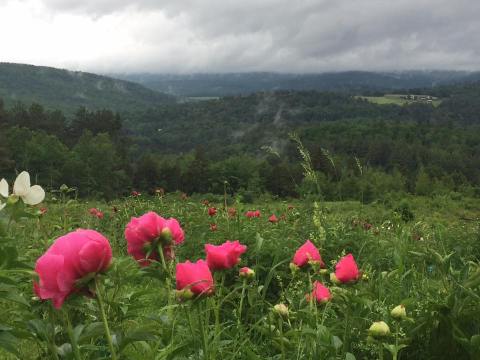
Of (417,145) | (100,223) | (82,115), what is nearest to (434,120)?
(417,145)

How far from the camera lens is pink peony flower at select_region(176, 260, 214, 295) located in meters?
1.25

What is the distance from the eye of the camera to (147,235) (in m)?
1.28

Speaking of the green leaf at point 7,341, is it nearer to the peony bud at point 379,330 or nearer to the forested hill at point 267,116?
the peony bud at point 379,330

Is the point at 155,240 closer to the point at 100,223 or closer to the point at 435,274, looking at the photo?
the point at 435,274

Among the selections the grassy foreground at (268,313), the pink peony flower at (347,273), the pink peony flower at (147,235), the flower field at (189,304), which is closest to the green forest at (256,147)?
the grassy foreground at (268,313)

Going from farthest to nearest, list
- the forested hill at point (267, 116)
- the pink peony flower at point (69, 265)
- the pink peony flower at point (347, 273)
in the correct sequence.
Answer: the forested hill at point (267, 116) → the pink peony flower at point (347, 273) → the pink peony flower at point (69, 265)

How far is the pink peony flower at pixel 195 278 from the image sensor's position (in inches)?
49.1

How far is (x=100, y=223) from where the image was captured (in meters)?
6.79

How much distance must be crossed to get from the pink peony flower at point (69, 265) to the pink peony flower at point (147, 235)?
9.4 inches

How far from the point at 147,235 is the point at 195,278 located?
17 cm

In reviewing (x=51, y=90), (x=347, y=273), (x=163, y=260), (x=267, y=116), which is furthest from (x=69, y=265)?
(x=51, y=90)

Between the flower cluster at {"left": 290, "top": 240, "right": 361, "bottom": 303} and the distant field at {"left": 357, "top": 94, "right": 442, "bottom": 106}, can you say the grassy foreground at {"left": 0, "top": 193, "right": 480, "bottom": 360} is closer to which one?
the flower cluster at {"left": 290, "top": 240, "right": 361, "bottom": 303}

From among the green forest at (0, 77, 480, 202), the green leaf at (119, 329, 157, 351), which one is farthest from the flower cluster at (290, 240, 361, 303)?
A: the green forest at (0, 77, 480, 202)

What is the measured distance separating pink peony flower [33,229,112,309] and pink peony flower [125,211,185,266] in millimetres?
239
